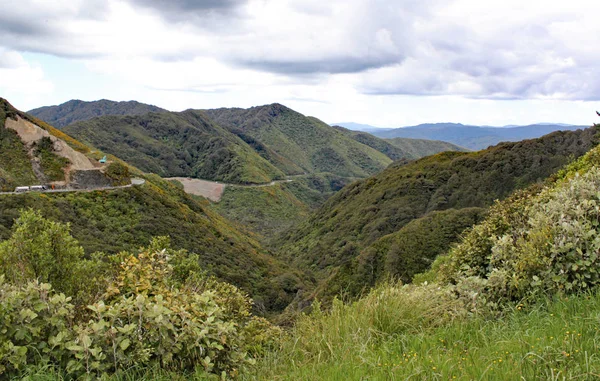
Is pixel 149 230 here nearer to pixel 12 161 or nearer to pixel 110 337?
pixel 12 161

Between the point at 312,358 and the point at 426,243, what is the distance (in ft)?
90.9

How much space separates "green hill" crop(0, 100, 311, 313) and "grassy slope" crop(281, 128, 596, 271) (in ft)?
40.6

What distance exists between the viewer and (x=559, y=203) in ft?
20.4

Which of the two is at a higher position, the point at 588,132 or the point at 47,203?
the point at 588,132

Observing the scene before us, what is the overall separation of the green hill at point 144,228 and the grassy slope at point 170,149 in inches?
3484

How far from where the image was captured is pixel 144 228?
1615 inches

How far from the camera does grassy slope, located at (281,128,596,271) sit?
59594mm

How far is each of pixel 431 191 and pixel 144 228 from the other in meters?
45.4

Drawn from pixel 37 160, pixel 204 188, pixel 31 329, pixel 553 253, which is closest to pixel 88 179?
pixel 37 160

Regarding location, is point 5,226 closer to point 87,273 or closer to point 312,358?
point 87,273

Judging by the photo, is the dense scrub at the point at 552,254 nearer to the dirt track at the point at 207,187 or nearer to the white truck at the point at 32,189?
the white truck at the point at 32,189

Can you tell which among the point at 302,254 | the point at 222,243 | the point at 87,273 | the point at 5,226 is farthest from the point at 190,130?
the point at 87,273

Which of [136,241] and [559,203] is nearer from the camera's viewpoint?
[559,203]

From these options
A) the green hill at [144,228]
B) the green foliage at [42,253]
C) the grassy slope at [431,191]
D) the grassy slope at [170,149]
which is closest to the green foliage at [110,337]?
the green foliage at [42,253]
